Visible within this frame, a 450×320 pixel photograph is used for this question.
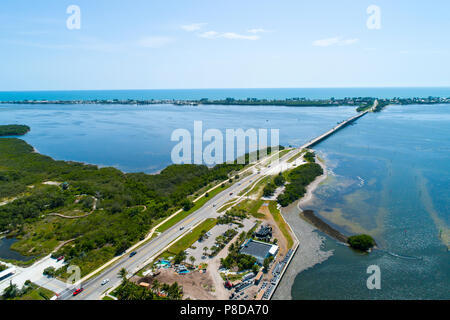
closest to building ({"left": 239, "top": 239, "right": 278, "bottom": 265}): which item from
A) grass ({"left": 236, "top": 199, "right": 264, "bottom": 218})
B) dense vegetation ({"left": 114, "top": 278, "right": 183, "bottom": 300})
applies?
grass ({"left": 236, "top": 199, "right": 264, "bottom": 218})

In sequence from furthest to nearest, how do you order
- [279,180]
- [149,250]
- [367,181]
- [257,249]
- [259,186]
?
1. [367,181]
2. [279,180]
3. [259,186]
4. [149,250]
5. [257,249]

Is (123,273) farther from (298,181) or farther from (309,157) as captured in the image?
(309,157)

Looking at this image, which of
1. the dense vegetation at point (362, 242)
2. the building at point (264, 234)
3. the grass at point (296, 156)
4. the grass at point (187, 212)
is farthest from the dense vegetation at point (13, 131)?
the dense vegetation at point (362, 242)

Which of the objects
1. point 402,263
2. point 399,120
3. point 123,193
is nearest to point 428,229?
point 402,263

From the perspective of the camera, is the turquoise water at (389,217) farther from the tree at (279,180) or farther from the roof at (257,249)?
the tree at (279,180)

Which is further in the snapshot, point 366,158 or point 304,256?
point 366,158

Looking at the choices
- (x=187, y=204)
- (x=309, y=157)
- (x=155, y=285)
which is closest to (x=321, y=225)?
(x=187, y=204)

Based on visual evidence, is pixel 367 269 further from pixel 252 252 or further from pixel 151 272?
pixel 151 272
